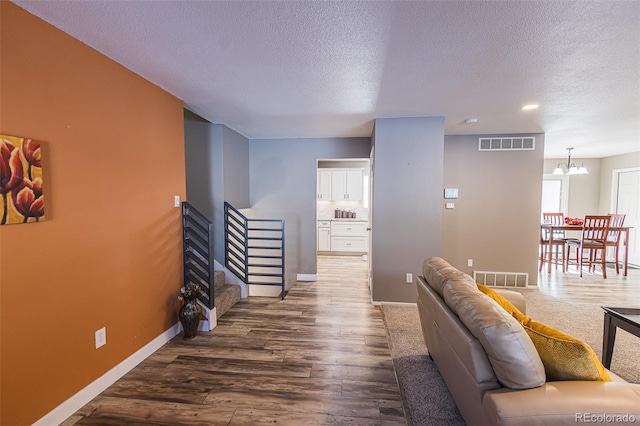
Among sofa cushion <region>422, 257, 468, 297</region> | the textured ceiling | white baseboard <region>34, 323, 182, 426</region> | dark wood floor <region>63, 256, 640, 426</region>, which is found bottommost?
dark wood floor <region>63, 256, 640, 426</region>

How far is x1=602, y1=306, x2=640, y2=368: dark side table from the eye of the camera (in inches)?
76.3

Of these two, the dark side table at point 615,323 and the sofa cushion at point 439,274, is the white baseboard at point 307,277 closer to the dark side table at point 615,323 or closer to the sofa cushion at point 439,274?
the sofa cushion at point 439,274

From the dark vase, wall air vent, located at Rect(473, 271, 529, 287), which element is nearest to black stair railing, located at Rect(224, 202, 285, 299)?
the dark vase

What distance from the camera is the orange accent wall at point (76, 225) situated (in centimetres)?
147

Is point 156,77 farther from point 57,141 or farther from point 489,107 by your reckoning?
point 489,107

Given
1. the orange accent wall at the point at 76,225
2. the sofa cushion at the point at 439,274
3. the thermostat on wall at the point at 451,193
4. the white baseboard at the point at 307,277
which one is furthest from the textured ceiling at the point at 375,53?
the white baseboard at the point at 307,277

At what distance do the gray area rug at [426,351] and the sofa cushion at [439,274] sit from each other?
2.44 feet

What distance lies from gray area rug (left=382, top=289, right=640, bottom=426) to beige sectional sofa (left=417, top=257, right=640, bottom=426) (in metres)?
0.30

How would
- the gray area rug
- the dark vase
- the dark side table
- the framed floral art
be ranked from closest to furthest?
the framed floral art
the gray area rug
the dark side table
the dark vase

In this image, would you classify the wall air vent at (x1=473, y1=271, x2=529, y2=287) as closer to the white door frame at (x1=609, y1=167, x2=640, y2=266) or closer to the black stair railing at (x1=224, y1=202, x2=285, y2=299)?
the black stair railing at (x1=224, y1=202, x2=285, y2=299)

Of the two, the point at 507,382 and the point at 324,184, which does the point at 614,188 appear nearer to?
the point at 324,184

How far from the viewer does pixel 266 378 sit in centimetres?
213

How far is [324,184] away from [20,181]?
5.62 metres

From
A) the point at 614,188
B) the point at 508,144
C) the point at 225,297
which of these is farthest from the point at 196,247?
the point at 614,188
